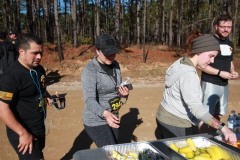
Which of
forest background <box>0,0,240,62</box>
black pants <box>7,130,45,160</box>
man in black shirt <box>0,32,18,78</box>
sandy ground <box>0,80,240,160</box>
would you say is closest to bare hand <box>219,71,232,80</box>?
sandy ground <box>0,80,240,160</box>

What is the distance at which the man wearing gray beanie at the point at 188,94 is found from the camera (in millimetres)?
2556

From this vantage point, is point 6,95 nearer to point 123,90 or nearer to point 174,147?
point 123,90

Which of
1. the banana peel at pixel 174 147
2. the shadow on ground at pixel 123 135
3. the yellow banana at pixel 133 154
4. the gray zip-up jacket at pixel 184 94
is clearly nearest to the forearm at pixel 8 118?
the yellow banana at pixel 133 154

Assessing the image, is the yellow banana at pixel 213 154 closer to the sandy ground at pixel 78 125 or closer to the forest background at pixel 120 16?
the sandy ground at pixel 78 125

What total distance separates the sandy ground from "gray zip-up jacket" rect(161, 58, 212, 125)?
107 inches

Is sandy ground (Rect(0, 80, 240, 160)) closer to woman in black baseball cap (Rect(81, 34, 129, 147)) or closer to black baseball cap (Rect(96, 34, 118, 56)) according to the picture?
woman in black baseball cap (Rect(81, 34, 129, 147))

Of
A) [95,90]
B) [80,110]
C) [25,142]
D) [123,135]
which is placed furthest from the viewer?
[80,110]

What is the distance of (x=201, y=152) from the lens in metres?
2.30

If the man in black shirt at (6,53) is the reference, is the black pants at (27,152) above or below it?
below

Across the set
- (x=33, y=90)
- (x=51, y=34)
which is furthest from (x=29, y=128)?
(x=51, y=34)

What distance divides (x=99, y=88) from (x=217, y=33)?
234cm

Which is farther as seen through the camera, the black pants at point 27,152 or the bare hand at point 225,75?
the bare hand at point 225,75

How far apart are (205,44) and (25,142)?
1.92 meters

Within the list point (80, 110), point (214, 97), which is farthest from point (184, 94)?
point (80, 110)
